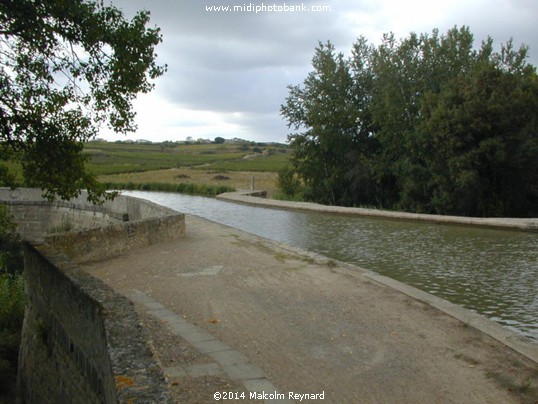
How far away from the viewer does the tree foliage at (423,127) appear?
1970 centimetres

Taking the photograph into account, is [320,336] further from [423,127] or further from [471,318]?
[423,127]

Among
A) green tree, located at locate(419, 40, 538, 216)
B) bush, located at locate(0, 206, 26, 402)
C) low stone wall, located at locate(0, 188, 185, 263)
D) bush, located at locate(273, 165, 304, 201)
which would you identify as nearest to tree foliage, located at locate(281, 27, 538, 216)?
green tree, located at locate(419, 40, 538, 216)

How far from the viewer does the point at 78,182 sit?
8.95m

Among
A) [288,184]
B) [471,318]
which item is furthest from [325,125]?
[471,318]

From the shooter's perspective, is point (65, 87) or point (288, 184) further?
point (288, 184)

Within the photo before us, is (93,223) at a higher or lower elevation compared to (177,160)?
lower

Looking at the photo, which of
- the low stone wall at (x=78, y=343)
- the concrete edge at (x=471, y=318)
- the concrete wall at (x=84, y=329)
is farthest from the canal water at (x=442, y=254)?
the low stone wall at (x=78, y=343)

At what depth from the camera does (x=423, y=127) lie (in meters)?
22.2

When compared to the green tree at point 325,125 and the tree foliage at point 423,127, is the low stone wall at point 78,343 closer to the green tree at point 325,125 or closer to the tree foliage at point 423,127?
the tree foliage at point 423,127

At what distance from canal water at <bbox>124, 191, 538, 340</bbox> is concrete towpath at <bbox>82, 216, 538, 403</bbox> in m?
1.20

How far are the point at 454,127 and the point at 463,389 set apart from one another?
16.8m

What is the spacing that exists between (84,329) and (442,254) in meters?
8.74

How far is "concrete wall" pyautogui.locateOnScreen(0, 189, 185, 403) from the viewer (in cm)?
392

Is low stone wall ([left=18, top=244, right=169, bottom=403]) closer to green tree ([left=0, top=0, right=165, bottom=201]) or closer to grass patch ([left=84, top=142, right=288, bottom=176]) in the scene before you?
green tree ([left=0, top=0, right=165, bottom=201])
